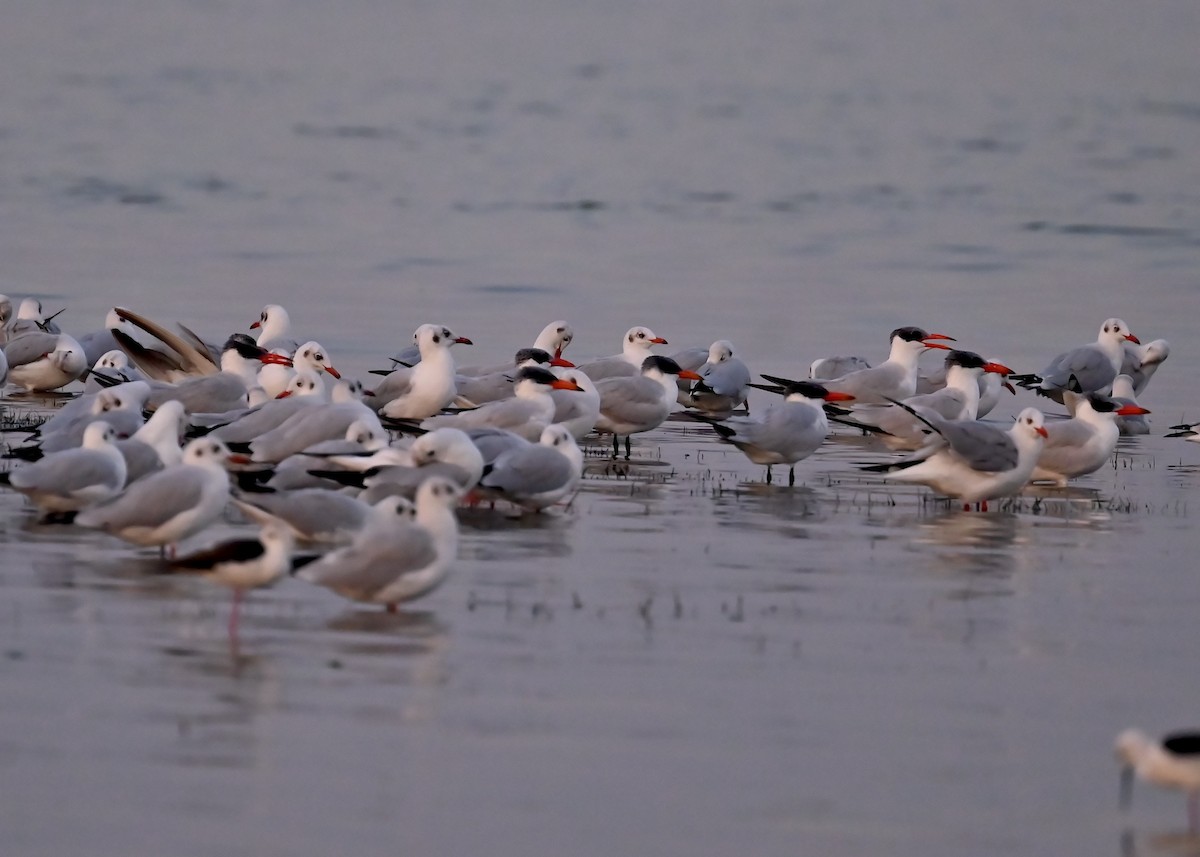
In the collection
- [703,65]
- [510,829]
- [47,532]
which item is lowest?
[510,829]

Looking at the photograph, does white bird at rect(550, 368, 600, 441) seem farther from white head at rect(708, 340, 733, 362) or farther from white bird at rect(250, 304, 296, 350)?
white bird at rect(250, 304, 296, 350)

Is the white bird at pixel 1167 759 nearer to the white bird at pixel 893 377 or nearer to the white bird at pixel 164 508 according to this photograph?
the white bird at pixel 164 508

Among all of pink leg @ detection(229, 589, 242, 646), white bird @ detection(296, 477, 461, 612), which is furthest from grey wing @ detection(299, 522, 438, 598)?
pink leg @ detection(229, 589, 242, 646)

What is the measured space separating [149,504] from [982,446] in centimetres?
579

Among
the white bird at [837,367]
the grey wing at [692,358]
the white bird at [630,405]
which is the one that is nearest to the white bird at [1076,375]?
the white bird at [837,367]

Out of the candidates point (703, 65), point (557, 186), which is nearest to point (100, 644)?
point (557, 186)

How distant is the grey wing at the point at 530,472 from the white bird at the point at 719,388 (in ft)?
20.3

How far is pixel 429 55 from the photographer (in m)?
82.0

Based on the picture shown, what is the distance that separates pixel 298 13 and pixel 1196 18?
38.6 meters

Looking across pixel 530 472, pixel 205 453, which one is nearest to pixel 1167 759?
pixel 205 453

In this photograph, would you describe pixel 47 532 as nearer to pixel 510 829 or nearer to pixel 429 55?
pixel 510 829

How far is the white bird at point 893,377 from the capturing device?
19.3 metres

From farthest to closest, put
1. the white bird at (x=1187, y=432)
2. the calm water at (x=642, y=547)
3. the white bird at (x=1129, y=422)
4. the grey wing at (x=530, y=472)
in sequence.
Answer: the white bird at (x=1129, y=422) → the white bird at (x=1187, y=432) → the grey wing at (x=530, y=472) → the calm water at (x=642, y=547)

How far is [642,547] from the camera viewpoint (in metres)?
13.2
